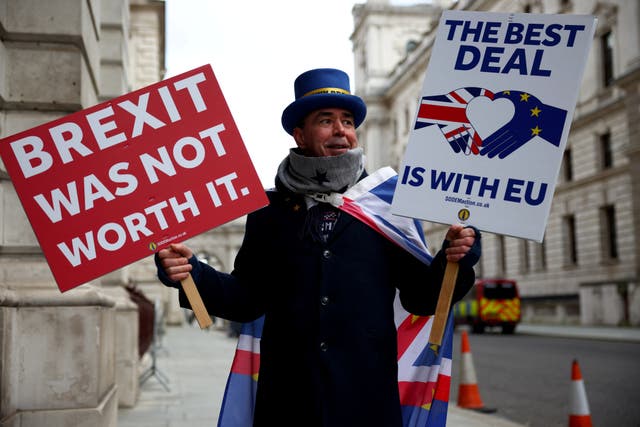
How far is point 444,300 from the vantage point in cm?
280

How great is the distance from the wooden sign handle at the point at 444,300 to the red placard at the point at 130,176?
762 mm

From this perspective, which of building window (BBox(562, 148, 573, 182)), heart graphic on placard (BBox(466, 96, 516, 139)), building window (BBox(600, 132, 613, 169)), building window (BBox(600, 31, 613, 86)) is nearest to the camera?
heart graphic on placard (BBox(466, 96, 516, 139))

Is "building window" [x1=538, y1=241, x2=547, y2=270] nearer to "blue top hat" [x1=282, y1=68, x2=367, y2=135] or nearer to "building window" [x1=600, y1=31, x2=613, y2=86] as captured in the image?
"building window" [x1=600, y1=31, x2=613, y2=86]

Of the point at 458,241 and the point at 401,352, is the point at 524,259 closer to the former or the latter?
the point at 401,352

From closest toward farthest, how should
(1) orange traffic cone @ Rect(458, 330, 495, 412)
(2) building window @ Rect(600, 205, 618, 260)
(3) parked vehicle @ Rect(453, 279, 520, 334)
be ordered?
(1) orange traffic cone @ Rect(458, 330, 495, 412) → (3) parked vehicle @ Rect(453, 279, 520, 334) → (2) building window @ Rect(600, 205, 618, 260)

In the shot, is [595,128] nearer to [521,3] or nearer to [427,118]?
[521,3]

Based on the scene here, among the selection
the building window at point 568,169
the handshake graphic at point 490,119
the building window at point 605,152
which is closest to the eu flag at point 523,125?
the handshake graphic at point 490,119

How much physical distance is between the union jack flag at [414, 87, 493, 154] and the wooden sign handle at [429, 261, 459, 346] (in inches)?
19.4

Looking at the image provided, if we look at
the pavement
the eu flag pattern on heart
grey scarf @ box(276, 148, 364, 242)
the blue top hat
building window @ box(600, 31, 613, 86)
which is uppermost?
building window @ box(600, 31, 613, 86)

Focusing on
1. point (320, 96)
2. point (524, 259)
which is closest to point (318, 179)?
point (320, 96)

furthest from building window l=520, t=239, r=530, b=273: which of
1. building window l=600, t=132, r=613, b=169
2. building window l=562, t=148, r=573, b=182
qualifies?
building window l=600, t=132, r=613, b=169

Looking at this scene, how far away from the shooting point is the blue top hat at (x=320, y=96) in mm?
3061

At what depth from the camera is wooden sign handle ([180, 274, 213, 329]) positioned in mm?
2838

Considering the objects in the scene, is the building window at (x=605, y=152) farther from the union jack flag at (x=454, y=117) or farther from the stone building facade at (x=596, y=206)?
the union jack flag at (x=454, y=117)
